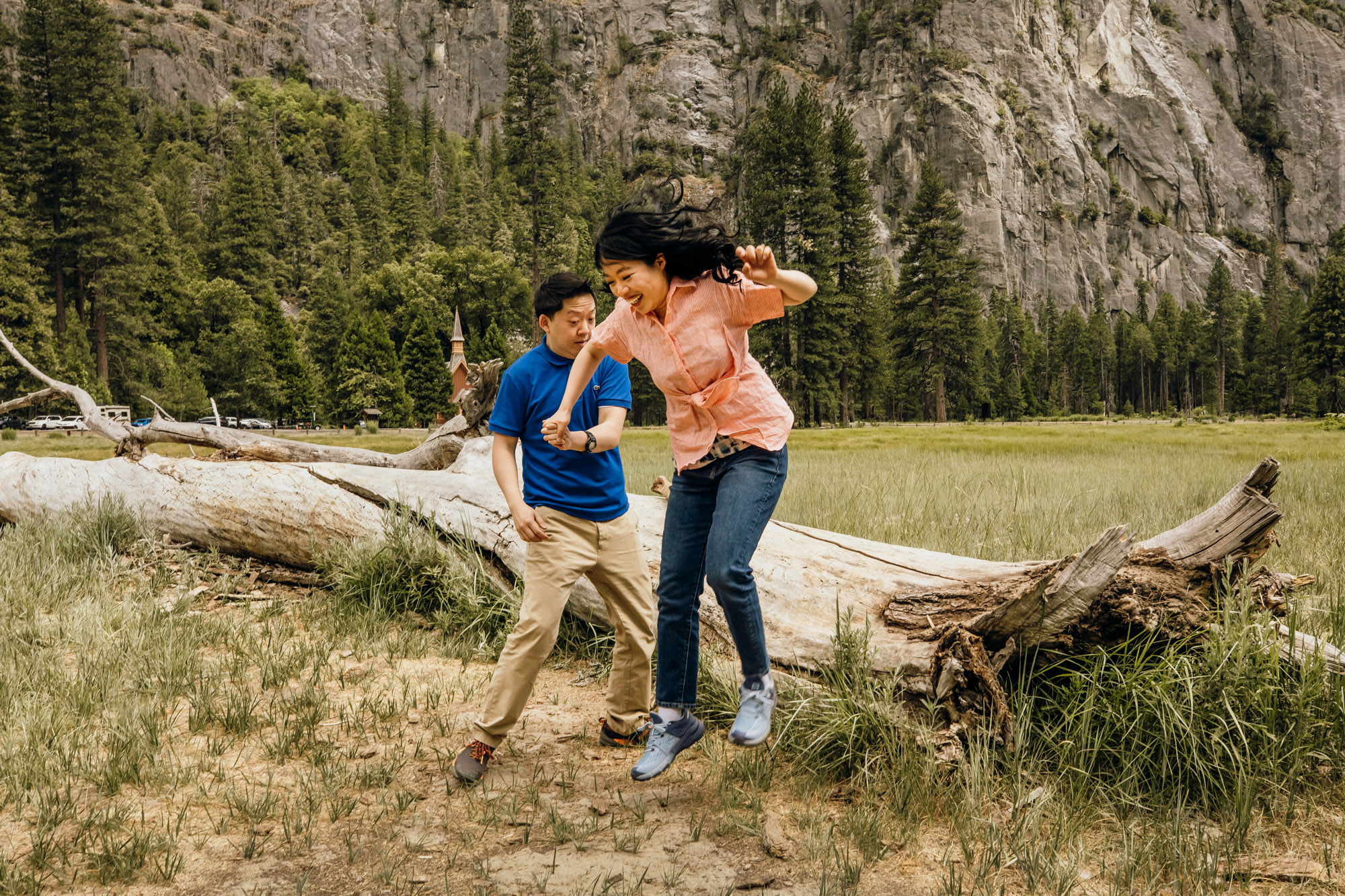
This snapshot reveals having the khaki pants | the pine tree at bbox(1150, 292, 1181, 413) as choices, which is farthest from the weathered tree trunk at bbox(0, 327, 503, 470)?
the pine tree at bbox(1150, 292, 1181, 413)

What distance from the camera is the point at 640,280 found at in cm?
281

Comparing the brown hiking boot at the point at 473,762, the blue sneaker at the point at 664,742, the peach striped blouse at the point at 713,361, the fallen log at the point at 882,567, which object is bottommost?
the brown hiking boot at the point at 473,762

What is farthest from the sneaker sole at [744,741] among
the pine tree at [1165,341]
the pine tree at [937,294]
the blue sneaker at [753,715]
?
the pine tree at [1165,341]

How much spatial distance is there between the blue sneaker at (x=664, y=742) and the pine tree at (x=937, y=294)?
4700cm

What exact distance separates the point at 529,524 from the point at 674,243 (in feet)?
4.25

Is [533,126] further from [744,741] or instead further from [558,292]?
[744,741]

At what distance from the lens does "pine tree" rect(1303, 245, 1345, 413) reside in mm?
55688

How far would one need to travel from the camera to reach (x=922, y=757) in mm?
2965

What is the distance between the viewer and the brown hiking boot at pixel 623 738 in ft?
11.7

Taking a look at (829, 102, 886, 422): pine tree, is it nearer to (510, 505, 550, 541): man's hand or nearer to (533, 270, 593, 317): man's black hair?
(533, 270, 593, 317): man's black hair

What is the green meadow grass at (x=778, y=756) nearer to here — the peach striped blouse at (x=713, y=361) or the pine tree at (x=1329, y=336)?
the peach striped blouse at (x=713, y=361)

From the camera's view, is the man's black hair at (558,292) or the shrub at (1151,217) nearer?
the man's black hair at (558,292)

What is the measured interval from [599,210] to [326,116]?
60492 mm

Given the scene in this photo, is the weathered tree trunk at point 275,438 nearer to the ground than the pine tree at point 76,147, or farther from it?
nearer to the ground
